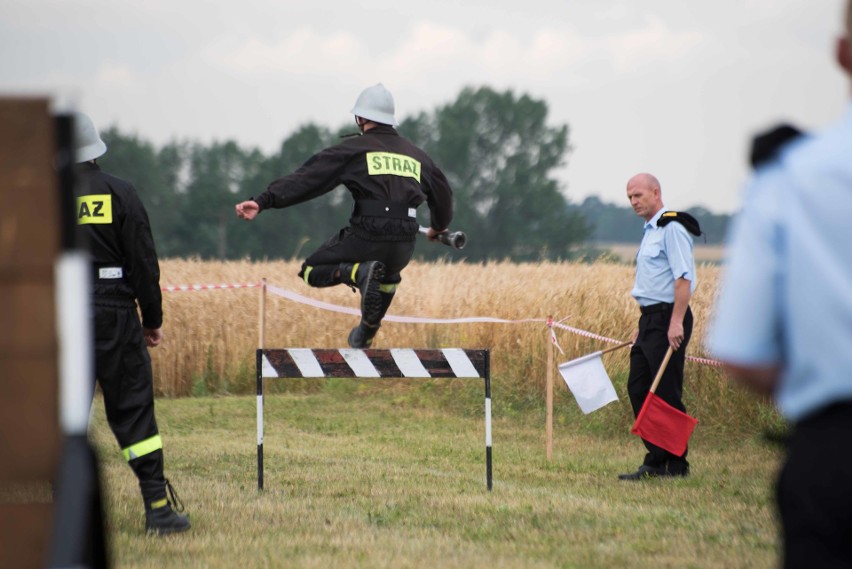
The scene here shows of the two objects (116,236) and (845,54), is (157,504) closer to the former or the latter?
(116,236)

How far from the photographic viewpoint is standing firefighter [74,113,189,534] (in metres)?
6.25

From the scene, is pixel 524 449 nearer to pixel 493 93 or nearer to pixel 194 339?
pixel 194 339

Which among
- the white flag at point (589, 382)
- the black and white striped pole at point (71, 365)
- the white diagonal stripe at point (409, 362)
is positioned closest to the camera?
Answer: the black and white striped pole at point (71, 365)

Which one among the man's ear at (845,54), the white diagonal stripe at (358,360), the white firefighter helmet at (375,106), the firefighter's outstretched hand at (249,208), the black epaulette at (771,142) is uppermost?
the white firefighter helmet at (375,106)

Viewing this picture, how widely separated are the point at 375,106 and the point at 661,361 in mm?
3195

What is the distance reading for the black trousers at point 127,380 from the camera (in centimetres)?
629

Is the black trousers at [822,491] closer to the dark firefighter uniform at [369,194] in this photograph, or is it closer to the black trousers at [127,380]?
the black trousers at [127,380]

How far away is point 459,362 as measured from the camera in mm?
8086

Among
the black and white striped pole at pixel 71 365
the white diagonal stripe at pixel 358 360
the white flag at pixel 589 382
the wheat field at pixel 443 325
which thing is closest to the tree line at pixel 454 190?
the wheat field at pixel 443 325

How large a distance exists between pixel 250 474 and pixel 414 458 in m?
1.72

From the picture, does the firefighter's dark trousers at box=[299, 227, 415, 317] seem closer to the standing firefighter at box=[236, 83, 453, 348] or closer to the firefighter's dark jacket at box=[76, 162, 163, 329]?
the standing firefighter at box=[236, 83, 453, 348]

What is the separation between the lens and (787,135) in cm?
230

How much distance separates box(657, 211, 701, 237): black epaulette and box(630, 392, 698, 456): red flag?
1300 millimetres

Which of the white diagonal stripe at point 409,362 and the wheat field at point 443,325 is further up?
the white diagonal stripe at point 409,362
